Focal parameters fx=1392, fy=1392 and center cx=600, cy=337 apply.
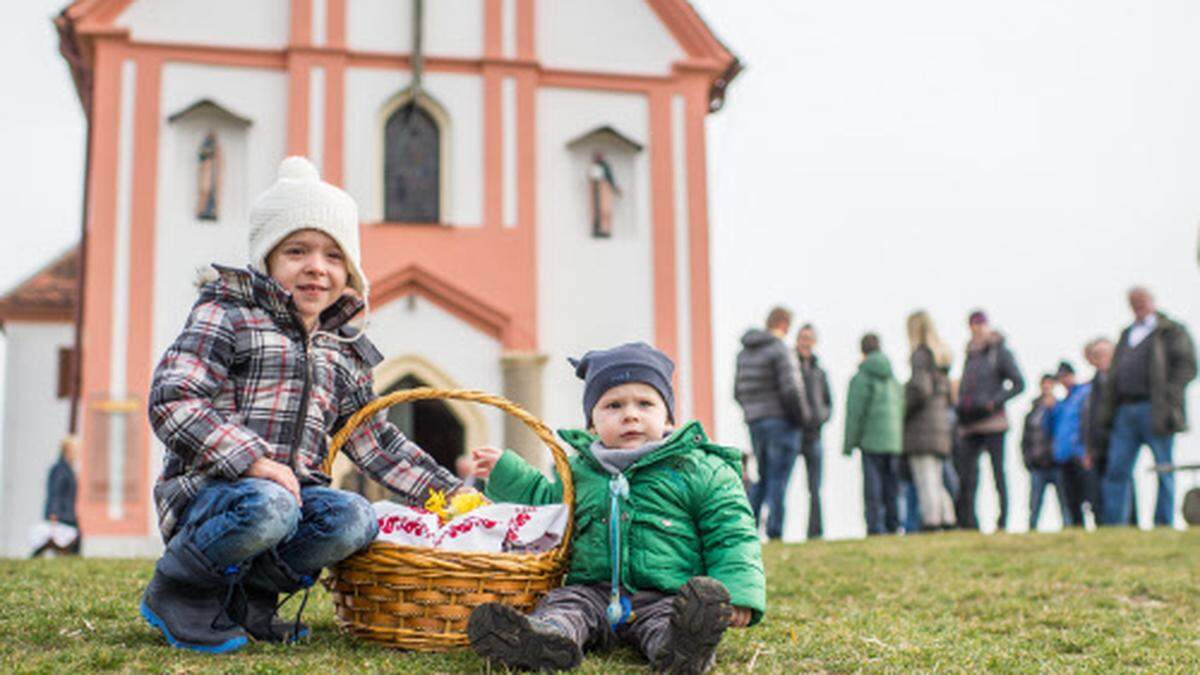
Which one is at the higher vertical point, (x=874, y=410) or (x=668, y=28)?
(x=668, y=28)

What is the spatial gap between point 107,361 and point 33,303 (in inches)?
468

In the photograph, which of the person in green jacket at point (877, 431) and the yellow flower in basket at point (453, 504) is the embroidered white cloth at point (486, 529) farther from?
the person in green jacket at point (877, 431)

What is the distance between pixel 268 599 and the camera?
14.2 ft

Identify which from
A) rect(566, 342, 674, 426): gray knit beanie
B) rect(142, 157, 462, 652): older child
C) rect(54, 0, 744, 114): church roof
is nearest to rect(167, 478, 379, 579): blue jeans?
rect(142, 157, 462, 652): older child

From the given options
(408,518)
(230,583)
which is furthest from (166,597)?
(408,518)

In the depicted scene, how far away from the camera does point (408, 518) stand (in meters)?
4.30

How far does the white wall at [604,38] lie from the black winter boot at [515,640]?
14365mm

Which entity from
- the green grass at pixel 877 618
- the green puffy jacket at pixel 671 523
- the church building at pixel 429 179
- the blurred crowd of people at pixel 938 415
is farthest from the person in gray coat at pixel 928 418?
the green puffy jacket at pixel 671 523

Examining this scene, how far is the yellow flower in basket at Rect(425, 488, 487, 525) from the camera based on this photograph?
4328mm

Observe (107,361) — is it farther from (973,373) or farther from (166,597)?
(166,597)

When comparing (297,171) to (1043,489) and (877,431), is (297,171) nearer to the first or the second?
(877,431)

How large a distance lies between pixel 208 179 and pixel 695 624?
13.8 meters

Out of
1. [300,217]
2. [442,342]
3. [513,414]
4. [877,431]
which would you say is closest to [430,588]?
[513,414]

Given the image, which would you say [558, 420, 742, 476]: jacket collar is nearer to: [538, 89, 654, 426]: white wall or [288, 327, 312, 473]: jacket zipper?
[288, 327, 312, 473]: jacket zipper
